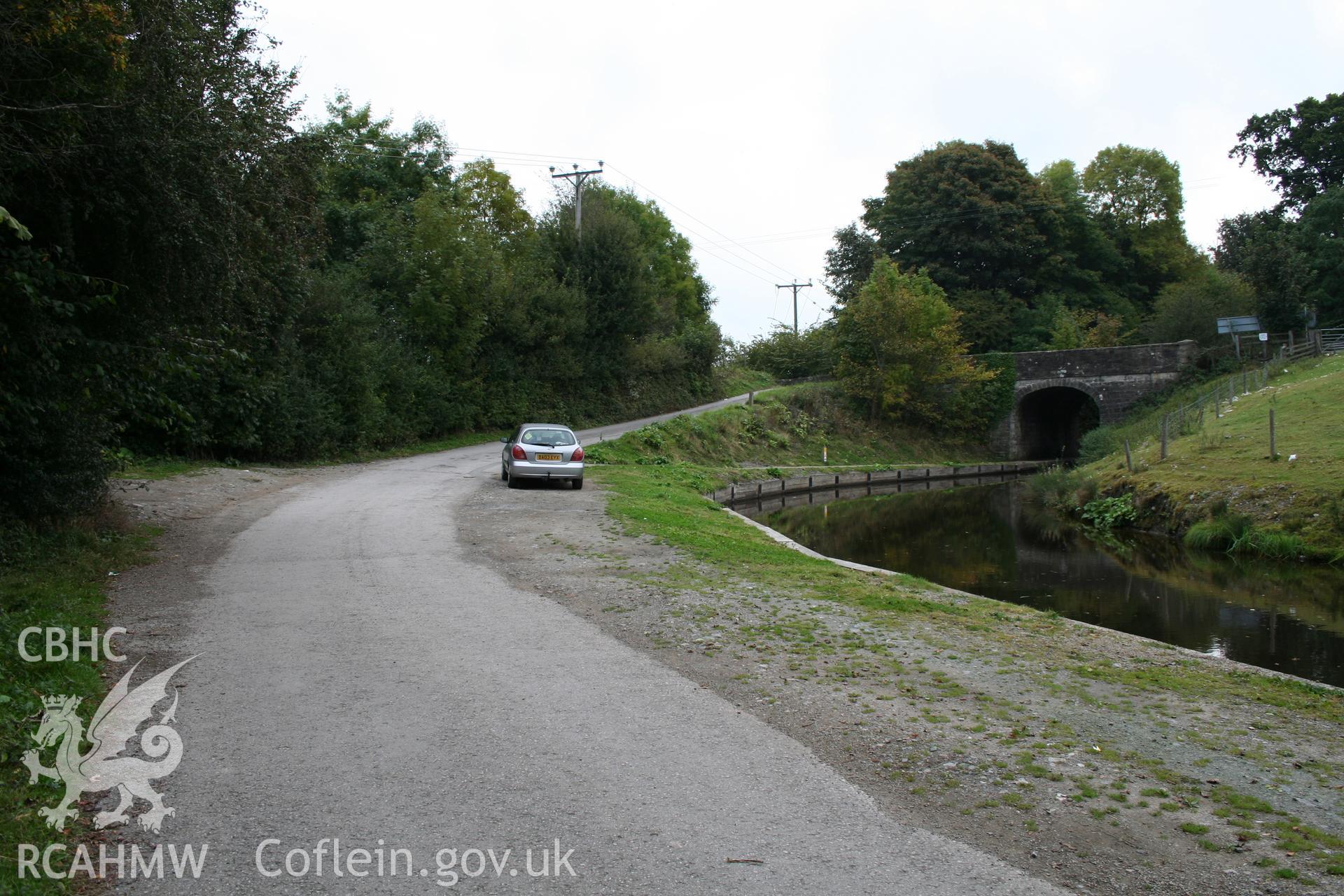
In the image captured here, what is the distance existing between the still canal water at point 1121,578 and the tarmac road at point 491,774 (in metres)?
8.36

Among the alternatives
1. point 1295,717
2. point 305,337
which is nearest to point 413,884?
point 1295,717

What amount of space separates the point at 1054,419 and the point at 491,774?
56.8 meters

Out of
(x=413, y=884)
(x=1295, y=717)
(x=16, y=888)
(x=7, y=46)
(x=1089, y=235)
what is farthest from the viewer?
(x=1089, y=235)

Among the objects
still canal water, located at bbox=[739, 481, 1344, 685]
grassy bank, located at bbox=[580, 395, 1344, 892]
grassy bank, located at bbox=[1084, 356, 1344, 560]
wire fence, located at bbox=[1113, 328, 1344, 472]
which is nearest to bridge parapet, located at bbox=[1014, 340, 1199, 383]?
wire fence, located at bbox=[1113, 328, 1344, 472]

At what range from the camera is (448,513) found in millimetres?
17141

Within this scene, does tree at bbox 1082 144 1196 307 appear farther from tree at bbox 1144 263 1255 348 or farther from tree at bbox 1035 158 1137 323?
tree at bbox 1144 263 1255 348

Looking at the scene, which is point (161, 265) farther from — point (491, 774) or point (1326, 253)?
point (1326, 253)

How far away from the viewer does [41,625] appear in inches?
291

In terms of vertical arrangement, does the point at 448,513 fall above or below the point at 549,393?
below

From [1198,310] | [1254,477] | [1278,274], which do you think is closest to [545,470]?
[1254,477]

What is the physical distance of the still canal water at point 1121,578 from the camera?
12.5 metres

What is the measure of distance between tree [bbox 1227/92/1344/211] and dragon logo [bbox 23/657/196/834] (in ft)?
195

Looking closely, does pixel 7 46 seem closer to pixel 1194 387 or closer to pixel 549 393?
pixel 549 393

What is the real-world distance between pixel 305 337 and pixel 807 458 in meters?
22.8
